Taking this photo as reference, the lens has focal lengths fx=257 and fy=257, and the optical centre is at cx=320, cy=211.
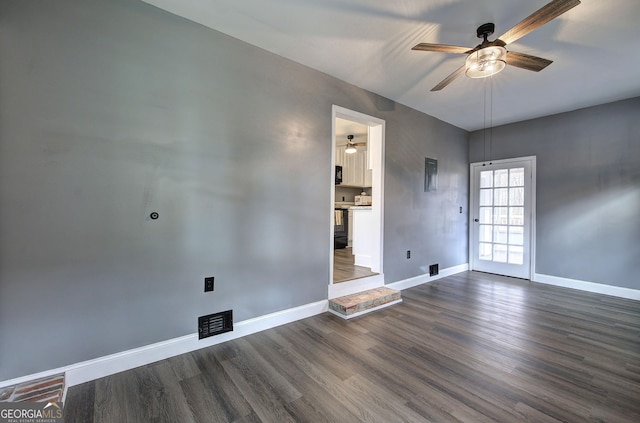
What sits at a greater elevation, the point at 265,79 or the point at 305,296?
the point at 265,79

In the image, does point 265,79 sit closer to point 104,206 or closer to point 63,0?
point 63,0

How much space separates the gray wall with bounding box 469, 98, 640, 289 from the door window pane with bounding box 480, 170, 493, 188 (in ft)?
1.65

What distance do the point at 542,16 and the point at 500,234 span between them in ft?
13.0

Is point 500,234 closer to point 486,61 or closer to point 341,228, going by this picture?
point 341,228

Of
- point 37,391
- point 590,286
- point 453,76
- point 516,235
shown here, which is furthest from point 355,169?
point 37,391

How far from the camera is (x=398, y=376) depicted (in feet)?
5.90

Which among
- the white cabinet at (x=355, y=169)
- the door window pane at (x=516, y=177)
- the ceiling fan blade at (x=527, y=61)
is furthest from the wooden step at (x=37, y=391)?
the door window pane at (x=516, y=177)

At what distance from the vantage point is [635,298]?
3.45 metres

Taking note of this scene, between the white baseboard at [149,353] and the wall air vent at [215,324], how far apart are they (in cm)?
4

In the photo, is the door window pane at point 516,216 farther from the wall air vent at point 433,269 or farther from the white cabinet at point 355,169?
the white cabinet at point 355,169

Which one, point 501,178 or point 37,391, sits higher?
point 501,178

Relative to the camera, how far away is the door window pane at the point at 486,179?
16.0ft

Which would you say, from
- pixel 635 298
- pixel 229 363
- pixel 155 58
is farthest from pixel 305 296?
pixel 635 298

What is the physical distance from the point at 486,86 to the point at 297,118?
245 centimetres
